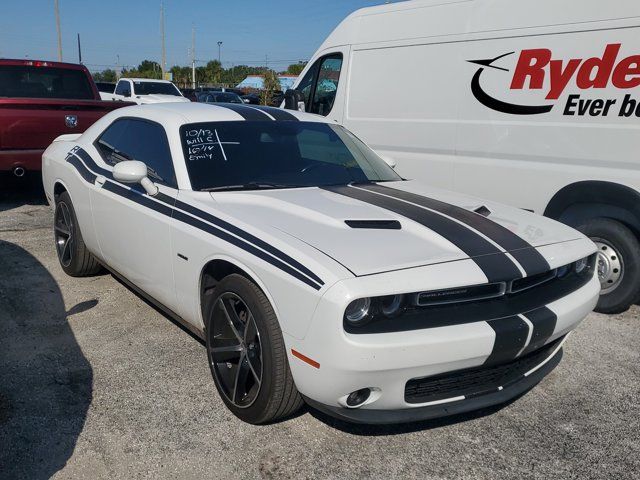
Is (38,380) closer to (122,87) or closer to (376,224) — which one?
(376,224)

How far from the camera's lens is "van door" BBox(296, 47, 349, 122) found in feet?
22.1

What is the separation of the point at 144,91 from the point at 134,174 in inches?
610

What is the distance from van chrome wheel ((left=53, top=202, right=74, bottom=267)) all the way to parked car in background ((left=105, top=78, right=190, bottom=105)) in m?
12.3

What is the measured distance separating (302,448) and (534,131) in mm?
3359

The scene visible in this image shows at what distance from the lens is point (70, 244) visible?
16.2ft

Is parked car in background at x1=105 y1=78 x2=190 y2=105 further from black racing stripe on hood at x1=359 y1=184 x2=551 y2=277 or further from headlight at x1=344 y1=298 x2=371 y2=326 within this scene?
headlight at x1=344 y1=298 x2=371 y2=326

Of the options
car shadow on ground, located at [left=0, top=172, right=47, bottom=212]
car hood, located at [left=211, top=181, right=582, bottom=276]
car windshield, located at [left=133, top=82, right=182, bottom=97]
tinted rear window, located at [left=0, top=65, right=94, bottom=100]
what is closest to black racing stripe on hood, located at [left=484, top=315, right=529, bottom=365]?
car hood, located at [left=211, top=181, right=582, bottom=276]

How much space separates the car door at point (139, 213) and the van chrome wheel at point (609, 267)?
3323 millimetres

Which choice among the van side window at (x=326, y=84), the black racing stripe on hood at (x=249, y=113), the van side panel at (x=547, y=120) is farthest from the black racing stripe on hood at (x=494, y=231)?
the van side window at (x=326, y=84)

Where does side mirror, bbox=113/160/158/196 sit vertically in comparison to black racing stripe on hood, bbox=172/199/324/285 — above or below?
above

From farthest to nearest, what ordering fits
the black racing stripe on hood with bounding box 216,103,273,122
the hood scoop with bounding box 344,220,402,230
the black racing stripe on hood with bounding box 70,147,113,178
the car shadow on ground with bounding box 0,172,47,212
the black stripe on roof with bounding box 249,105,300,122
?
the car shadow on ground with bounding box 0,172,47,212
the black racing stripe on hood with bounding box 70,147,113,178
the black stripe on roof with bounding box 249,105,300,122
the black racing stripe on hood with bounding box 216,103,273,122
the hood scoop with bounding box 344,220,402,230

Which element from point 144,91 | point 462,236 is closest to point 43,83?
point 462,236

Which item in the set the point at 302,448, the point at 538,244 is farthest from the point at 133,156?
the point at 538,244

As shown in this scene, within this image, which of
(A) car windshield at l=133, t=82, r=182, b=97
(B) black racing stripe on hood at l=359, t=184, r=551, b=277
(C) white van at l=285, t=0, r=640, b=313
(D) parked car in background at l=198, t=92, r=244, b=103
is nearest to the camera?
(B) black racing stripe on hood at l=359, t=184, r=551, b=277
